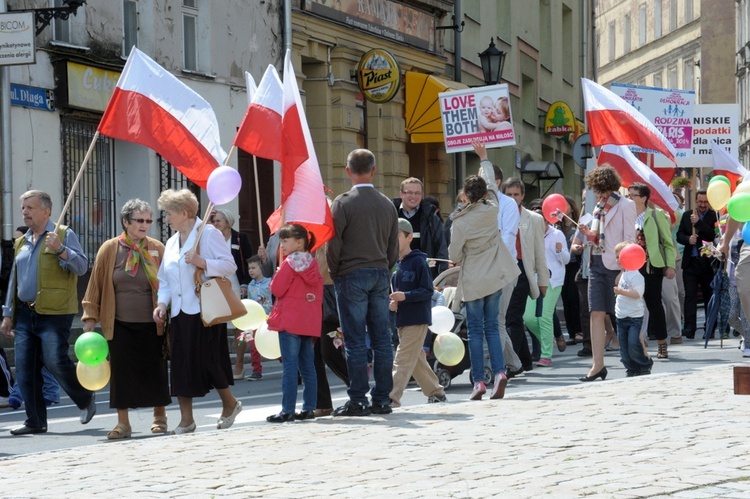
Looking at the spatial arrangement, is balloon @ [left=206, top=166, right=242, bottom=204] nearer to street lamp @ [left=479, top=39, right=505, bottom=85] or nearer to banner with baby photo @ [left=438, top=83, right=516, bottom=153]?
banner with baby photo @ [left=438, top=83, right=516, bottom=153]

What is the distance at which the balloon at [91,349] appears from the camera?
34.7 ft

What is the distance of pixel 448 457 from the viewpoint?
8422 millimetres

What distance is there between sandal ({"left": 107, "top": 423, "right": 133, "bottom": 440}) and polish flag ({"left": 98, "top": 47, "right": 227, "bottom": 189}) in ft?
6.39

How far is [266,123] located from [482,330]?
243cm

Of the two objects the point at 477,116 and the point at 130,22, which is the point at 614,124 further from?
the point at 130,22

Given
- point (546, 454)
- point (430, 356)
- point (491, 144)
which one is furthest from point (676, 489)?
point (491, 144)

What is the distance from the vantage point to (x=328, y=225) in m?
11.2

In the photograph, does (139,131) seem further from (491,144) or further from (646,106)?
(646,106)

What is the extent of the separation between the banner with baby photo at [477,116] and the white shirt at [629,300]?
32.1 feet

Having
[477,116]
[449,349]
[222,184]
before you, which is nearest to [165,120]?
[222,184]

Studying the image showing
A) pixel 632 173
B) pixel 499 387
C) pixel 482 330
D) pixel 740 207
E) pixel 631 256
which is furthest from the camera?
pixel 632 173

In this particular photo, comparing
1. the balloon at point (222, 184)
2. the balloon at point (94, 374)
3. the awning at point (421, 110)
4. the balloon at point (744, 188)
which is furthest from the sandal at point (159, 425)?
the awning at point (421, 110)

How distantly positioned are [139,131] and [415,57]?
19541mm

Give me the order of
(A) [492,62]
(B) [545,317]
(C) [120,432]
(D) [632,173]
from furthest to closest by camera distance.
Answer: (A) [492,62] → (D) [632,173] → (B) [545,317] → (C) [120,432]
